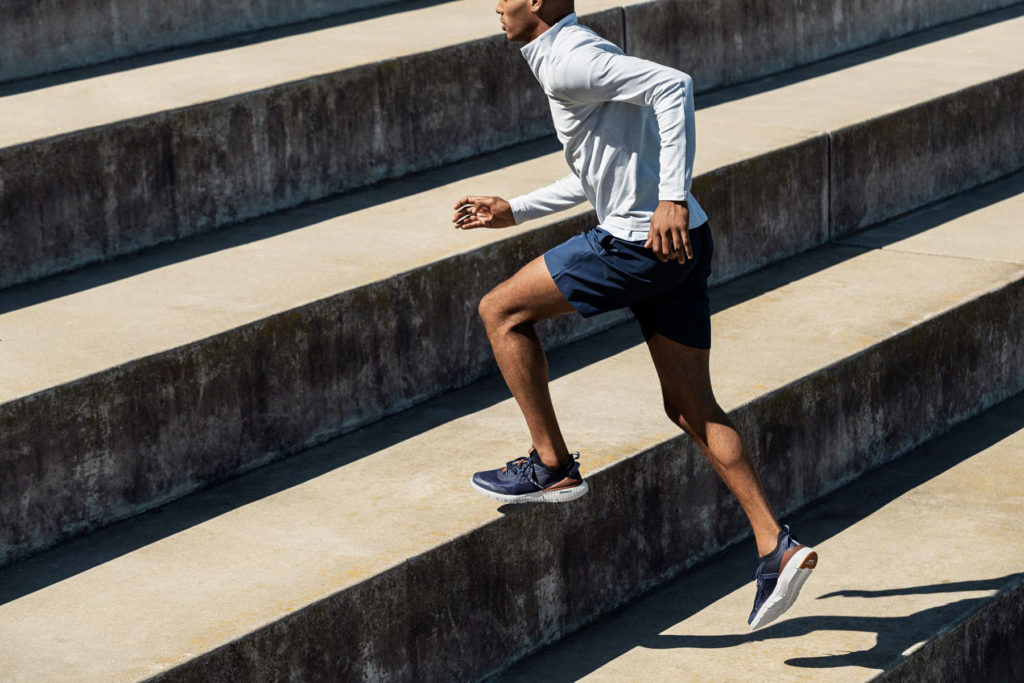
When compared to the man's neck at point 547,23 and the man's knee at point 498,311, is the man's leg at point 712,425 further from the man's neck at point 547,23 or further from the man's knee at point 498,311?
the man's neck at point 547,23

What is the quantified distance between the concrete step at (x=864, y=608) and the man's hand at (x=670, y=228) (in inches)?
41.0

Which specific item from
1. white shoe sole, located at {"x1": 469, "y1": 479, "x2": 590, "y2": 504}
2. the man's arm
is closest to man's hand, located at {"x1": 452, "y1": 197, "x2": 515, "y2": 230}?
the man's arm

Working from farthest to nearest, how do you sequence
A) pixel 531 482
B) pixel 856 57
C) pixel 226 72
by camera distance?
pixel 856 57 → pixel 226 72 → pixel 531 482

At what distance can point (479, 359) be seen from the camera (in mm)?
4598

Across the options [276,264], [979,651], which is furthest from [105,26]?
[979,651]

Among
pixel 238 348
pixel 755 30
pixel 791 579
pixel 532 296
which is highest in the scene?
pixel 755 30

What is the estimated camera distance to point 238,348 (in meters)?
3.92

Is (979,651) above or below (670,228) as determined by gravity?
below

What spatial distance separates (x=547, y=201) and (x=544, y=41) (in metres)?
0.44

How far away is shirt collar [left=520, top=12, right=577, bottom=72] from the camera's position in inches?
128

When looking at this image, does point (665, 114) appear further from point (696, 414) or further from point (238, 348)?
point (238, 348)

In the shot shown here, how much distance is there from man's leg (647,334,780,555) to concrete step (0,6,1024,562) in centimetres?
114

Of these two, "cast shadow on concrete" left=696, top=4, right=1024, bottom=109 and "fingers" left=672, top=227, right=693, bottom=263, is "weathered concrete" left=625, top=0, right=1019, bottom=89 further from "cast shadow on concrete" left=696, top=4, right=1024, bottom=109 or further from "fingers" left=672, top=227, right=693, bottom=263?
"fingers" left=672, top=227, right=693, bottom=263

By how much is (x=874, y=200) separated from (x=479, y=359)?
212 cm
